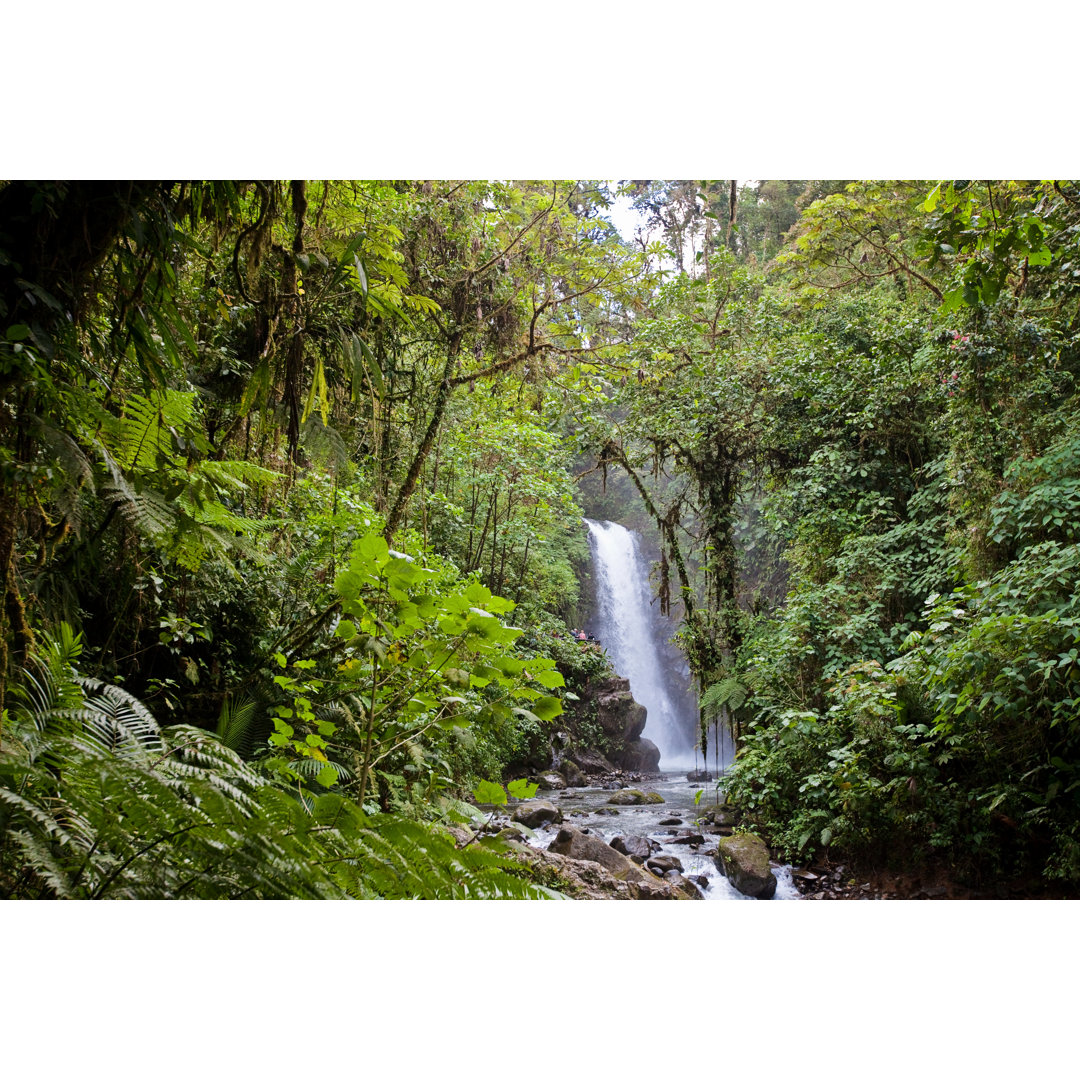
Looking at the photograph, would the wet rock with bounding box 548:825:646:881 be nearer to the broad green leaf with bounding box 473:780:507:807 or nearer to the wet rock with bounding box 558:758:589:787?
the broad green leaf with bounding box 473:780:507:807

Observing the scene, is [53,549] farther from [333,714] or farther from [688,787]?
[688,787]

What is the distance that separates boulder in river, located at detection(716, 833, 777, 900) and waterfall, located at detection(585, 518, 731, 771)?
6.46 meters

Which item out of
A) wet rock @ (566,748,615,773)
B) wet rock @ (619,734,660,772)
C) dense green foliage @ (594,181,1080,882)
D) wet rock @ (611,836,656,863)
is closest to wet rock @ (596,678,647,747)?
wet rock @ (619,734,660,772)

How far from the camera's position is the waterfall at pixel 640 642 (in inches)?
435

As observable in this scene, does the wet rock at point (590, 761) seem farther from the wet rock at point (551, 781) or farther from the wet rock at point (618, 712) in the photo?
the wet rock at point (551, 781)

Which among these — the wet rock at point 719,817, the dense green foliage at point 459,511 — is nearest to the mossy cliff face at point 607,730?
the dense green foliage at point 459,511

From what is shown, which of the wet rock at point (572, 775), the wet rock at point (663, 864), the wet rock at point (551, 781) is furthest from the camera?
the wet rock at point (572, 775)

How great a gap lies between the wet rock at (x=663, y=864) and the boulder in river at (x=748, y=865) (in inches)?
10.6

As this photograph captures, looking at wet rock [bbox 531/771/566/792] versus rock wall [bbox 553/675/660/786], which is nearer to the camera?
wet rock [bbox 531/771/566/792]

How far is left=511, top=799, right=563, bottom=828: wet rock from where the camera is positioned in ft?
16.7

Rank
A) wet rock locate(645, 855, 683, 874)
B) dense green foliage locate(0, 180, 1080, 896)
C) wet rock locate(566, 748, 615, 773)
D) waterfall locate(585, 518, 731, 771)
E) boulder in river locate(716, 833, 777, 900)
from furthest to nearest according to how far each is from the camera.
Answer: waterfall locate(585, 518, 731, 771)
wet rock locate(566, 748, 615, 773)
wet rock locate(645, 855, 683, 874)
boulder in river locate(716, 833, 777, 900)
dense green foliage locate(0, 180, 1080, 896)

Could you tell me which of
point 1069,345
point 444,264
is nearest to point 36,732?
point 444,264

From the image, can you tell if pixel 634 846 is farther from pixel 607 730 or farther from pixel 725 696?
pixel 607 730
